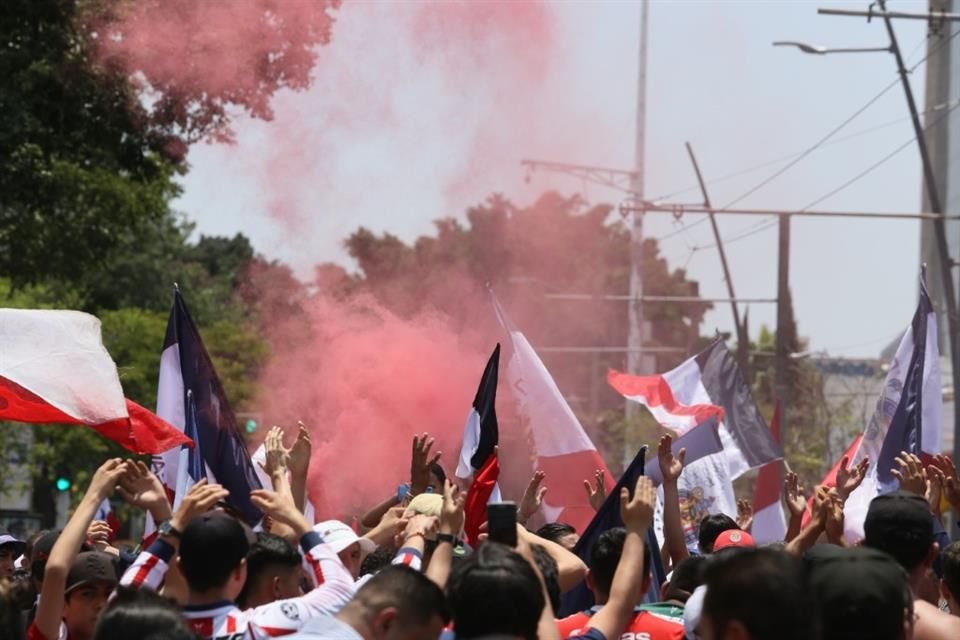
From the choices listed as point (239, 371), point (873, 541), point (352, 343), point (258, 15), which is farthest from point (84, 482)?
point (873, 541)

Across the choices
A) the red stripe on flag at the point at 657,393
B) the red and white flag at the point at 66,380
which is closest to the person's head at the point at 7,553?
the red and white flag at the point at 66,380

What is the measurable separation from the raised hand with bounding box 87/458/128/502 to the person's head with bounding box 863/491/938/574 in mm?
2994

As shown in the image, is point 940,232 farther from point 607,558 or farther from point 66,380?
point 607,558

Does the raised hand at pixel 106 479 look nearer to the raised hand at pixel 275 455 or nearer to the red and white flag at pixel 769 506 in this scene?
the raised hand at pixel 275 455

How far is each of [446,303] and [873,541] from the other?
2721 cm

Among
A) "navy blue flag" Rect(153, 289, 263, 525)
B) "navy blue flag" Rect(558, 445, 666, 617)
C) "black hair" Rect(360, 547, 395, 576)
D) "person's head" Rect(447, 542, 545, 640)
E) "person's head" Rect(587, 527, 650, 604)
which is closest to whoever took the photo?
"person's head" Rect(447, 542, 545, 640)

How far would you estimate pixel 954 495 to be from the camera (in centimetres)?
866

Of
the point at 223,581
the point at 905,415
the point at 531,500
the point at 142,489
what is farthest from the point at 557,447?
the point at 223,581

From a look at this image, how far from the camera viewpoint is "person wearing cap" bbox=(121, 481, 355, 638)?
6.05 meters

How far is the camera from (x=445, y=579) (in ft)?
20.1

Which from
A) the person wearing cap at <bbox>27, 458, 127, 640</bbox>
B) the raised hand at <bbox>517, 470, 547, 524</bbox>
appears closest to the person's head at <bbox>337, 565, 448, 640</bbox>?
the person wearing cap at <bbox>27, 458, 127, 640</bbox>

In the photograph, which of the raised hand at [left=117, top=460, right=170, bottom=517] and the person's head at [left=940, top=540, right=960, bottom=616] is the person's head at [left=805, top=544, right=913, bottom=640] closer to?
the person's head at [left=940, top=540, right=960, bottom=616]

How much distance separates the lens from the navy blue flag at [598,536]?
853 cm

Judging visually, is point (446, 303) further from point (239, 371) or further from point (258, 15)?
point (239, 371)
